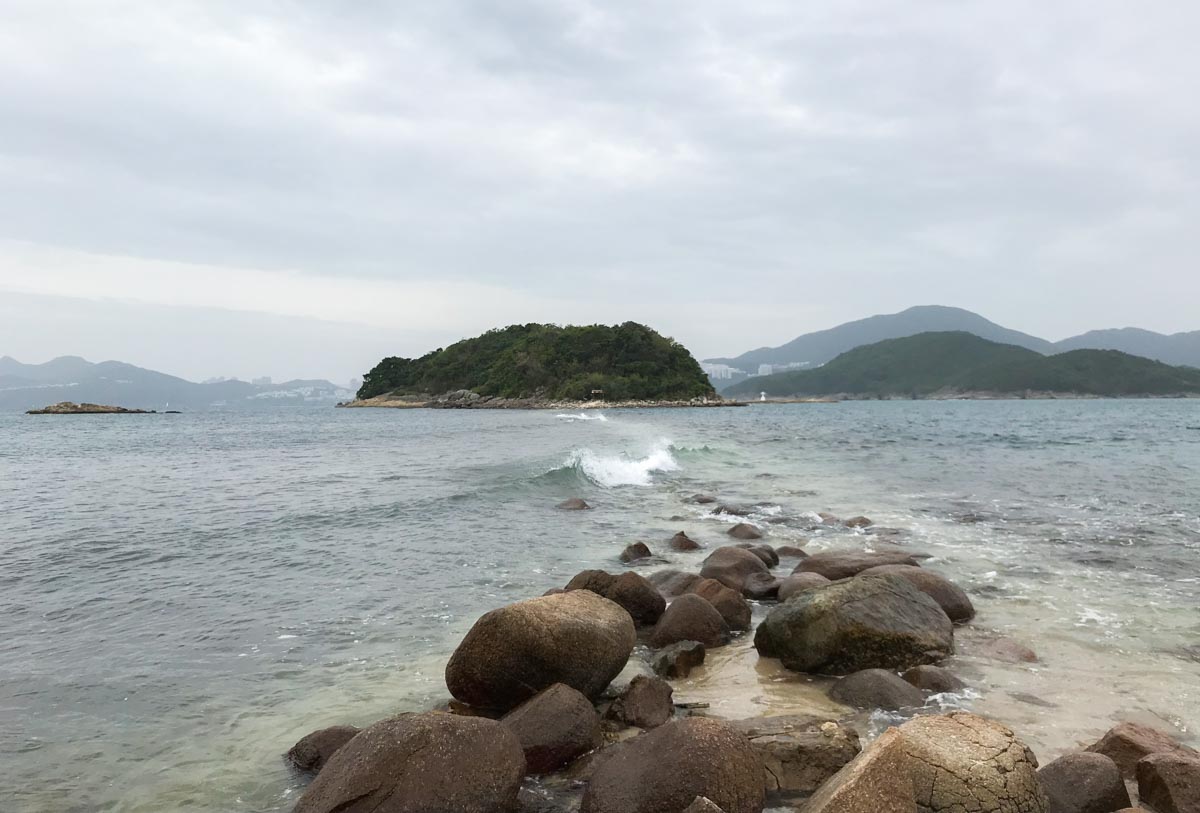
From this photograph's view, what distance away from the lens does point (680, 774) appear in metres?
4.45

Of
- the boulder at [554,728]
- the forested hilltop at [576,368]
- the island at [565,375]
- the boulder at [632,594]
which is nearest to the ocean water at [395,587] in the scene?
the boulder at [632,594]

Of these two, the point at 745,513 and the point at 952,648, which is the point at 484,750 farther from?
the point at 745,513

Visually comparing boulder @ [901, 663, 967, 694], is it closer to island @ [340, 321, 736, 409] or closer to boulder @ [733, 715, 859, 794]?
boulder @ [733, 715, 859, 794]

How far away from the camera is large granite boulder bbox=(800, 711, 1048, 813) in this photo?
3.88 m

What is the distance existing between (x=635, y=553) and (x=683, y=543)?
4.83 ft

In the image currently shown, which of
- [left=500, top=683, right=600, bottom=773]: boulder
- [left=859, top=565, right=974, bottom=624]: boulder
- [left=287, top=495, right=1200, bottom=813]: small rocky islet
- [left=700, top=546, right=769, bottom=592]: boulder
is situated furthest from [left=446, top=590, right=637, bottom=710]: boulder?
[left=700, top=546, right=769, bottom=592]: boulder

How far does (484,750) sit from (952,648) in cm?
586

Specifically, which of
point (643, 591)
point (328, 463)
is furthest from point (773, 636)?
point (328, 463)

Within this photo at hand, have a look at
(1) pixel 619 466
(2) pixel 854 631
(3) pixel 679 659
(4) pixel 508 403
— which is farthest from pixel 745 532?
(4) pixel 508 403

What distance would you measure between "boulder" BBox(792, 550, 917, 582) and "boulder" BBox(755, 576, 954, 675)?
2.84 m

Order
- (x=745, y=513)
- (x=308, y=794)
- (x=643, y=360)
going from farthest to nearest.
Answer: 1. (x=643, y=360)
2. (x=745, y=513)
3. (x=308, y=794)

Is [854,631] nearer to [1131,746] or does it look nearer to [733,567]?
[1131,746]

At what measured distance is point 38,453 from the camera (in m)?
37.2

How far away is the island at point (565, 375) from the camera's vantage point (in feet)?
427
